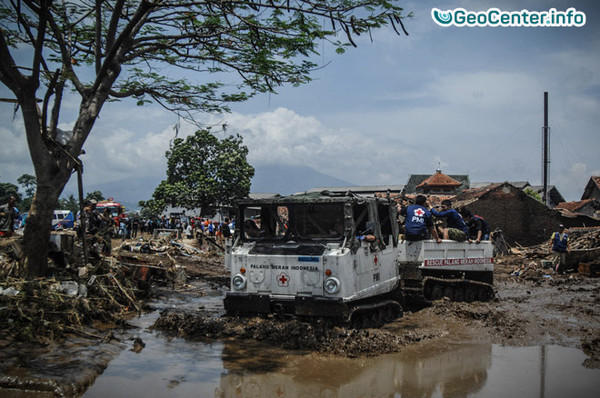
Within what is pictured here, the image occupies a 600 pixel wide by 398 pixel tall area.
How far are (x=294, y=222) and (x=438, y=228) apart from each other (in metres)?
5.22

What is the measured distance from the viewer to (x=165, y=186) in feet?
161

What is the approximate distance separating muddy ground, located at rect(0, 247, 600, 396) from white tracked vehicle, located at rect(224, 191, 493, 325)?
36cm

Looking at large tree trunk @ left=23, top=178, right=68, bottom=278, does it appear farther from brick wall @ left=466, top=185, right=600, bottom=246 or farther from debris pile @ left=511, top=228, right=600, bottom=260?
brick wall @ left=466, top=185, right=600, bottom=246

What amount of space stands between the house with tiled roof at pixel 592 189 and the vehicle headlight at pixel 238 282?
4944cm

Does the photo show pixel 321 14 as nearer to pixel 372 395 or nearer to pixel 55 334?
pixel 372 395

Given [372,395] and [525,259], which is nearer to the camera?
[372,395]

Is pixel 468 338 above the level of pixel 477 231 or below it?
below

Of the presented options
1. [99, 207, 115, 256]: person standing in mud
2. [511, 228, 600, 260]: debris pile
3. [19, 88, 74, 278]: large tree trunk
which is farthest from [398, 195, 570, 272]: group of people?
[511, 228, 600, 260]: debris pile

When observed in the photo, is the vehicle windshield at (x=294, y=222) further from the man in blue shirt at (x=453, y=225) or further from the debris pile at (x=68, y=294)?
the man in blue shirt at (x=453, y=225)

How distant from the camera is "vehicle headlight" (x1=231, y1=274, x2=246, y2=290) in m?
8.80

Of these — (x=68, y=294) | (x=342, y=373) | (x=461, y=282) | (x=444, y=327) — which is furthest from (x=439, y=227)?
(x=68, y=294)

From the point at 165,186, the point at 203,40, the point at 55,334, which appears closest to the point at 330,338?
the point at 55,334

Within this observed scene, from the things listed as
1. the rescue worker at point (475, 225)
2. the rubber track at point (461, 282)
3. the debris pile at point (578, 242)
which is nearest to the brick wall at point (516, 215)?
the debris pile at point (578, 242)

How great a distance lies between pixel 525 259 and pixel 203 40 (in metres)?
17.6
